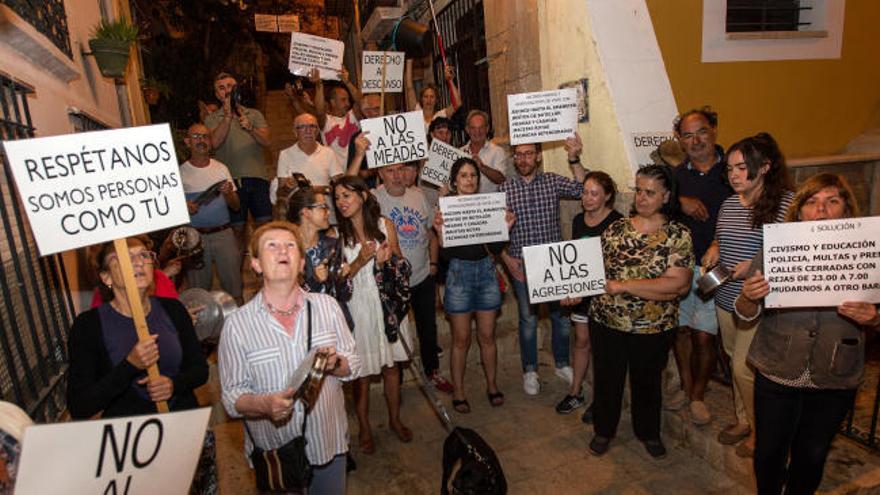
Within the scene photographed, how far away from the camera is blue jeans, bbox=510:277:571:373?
16.8 feet

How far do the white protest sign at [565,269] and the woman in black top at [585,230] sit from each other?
177 mm

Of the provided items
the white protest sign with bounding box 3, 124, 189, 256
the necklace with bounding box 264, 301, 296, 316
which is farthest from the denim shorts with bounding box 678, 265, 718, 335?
the white protest sign with bounding box 3, 124, 189, 256

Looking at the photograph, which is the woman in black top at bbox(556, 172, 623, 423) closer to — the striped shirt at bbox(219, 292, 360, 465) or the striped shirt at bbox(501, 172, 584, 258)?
the striped shirt at bbox(501, 172, 584, 258)

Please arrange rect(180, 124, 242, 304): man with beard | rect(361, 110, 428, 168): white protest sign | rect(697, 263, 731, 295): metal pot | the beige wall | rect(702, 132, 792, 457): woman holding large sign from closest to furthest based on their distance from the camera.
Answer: rect(697, 263, 731, 295): metal pot < rect(702, 132, 792, 457): woman holding large sign < rect(361, 110, 428, 168): white protest sign < rect(180, 124, 242, 304): man with beard < the beige wall

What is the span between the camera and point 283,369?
249cm

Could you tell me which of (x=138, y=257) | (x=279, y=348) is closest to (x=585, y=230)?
(x=279, y=348)

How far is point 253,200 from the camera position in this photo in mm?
6293

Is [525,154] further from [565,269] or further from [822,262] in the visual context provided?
[822,262]

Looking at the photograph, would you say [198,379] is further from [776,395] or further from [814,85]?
[814,85]

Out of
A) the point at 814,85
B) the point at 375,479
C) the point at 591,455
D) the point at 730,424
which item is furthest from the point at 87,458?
the point at 814,85

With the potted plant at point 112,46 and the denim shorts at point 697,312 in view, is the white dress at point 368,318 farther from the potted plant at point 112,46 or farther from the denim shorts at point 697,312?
the potted plant at point 112,46

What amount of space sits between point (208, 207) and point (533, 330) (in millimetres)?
3561

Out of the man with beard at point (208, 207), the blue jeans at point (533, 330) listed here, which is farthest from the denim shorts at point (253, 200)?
the blue jeans at point (533, 330)

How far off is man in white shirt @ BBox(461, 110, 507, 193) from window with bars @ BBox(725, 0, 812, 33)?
341 cm
